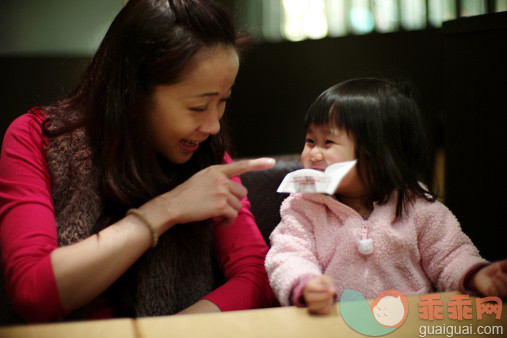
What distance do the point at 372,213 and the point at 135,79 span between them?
0.57 meters

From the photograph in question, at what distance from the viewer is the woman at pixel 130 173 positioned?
779mm

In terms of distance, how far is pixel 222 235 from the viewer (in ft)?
3.50

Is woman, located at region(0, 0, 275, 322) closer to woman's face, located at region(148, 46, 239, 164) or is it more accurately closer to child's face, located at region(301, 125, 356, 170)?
woman's face, located at region(148, 46, 239, 164)

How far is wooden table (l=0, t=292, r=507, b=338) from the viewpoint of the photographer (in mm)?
621

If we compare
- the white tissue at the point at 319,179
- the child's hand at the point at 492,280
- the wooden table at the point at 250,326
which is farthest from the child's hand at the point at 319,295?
the child's hand at the point at 492,280

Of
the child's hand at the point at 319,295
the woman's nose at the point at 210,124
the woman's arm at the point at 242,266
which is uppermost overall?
the woman's nose at the point at 210,124

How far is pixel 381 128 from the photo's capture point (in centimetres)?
92

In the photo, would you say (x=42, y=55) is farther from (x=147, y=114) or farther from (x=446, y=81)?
(x=446, y=81)

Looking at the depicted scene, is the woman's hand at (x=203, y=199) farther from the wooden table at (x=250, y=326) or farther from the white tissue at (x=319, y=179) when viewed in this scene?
the wooden table at (x=250, y=326)

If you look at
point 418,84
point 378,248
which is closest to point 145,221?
point 378,248

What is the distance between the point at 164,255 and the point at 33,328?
1.20ft

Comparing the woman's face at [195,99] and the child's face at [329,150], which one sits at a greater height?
the woman's face at [195,99]

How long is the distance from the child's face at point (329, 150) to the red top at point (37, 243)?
26 centimetres

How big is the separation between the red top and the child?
92 mm
